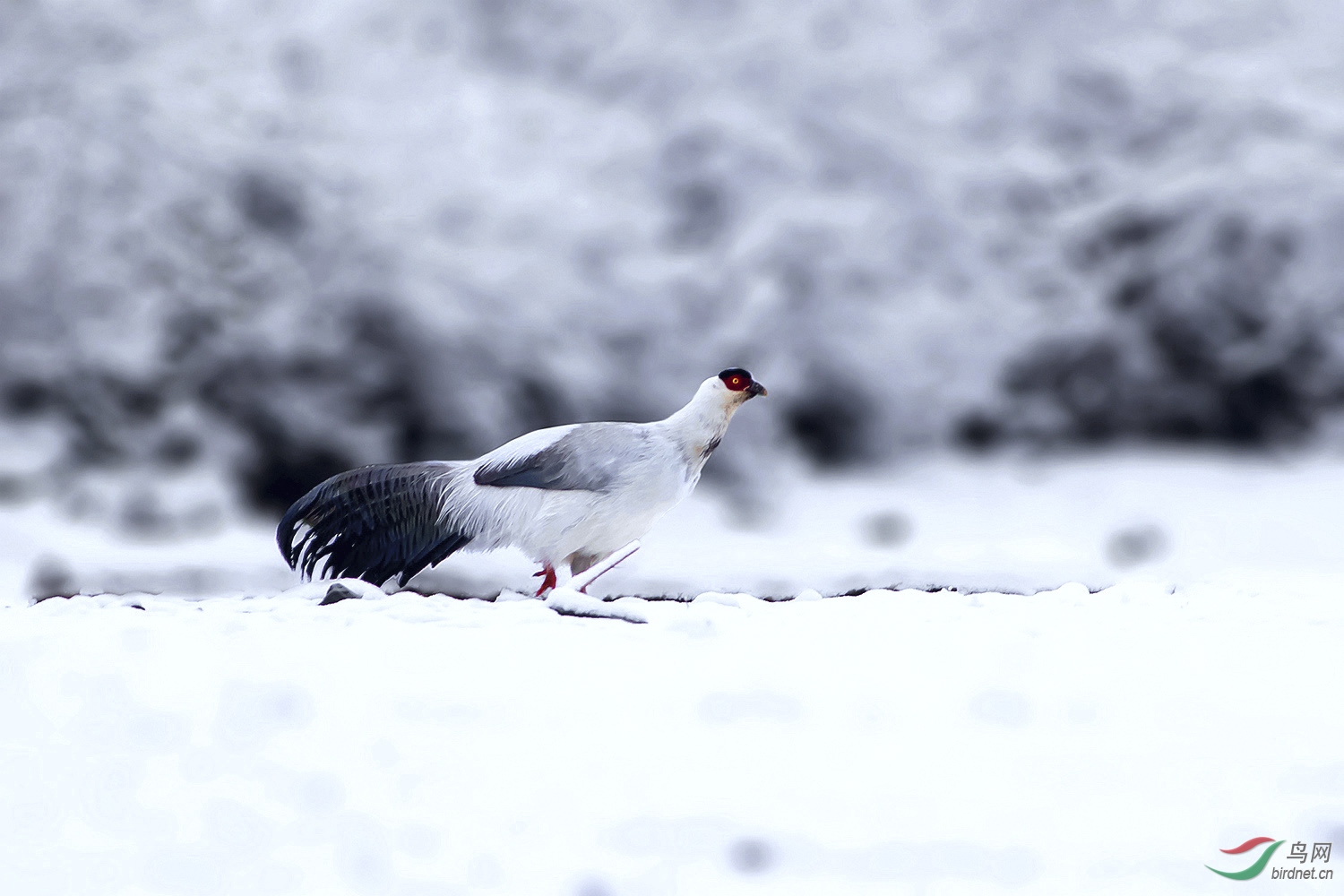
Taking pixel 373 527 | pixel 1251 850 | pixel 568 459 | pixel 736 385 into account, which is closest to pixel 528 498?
pixel 568 459

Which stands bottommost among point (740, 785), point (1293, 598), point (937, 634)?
point (740, 785)

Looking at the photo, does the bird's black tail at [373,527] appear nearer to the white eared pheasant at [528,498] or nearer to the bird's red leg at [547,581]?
the white eared pheasant at [528,498]

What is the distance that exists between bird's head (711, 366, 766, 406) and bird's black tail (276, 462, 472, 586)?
1.56 metres

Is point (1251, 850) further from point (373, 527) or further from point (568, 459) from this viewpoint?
point (373, 527)

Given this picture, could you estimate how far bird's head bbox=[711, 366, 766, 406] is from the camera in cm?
633

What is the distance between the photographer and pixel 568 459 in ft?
20.3

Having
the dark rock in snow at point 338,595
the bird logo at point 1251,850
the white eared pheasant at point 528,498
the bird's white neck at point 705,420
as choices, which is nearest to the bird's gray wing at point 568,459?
the white eared pheasant at point 528,498

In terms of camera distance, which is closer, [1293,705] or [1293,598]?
[1293,705]

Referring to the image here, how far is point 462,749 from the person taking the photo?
4090 mm

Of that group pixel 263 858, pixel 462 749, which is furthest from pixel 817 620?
pixel 263 858

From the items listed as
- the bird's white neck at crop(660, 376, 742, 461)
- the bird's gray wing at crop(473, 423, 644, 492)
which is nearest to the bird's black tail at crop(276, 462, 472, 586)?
the bird's gray wing at crop(473, 423, 644, 492)

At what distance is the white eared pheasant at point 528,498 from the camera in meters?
6.18

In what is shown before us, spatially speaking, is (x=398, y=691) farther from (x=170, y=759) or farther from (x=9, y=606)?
(x=9, y=606)

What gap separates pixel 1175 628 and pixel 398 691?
324 centimetres
